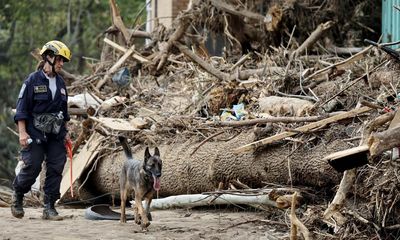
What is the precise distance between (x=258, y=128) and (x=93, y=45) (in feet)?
92.4

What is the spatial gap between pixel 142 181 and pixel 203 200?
1.21 meters

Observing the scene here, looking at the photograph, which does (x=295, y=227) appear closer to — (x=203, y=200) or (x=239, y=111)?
(x=203, y=200)

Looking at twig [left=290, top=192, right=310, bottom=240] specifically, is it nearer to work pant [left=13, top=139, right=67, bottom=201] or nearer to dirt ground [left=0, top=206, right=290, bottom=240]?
dirt ground [left=0, top=206, right=290, bottom=240]

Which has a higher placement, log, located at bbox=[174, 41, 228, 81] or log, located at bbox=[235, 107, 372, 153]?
log, located at bbox=[174, 41, 228, 81]

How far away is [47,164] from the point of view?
11.6 metres

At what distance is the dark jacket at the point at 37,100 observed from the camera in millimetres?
11227

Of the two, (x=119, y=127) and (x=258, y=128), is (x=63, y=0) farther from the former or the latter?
(x=258, y=128)

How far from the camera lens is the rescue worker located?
11.2 meters

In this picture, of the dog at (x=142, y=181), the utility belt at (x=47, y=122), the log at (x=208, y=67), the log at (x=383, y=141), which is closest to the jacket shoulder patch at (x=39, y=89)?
the utility belt at (x=47, y=122)

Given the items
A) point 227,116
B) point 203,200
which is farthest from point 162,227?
point 227,116

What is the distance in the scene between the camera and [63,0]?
39.1 metres

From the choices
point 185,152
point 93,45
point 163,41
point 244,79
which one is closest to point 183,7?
point 163,41

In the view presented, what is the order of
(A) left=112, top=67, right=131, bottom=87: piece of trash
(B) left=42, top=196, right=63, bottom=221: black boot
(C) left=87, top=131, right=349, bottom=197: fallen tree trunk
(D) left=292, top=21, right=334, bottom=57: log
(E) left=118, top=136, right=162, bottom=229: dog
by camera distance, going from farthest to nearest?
(A) left=112, top=67, right=131, bottom=87: piece of trash → (D) left=292, top=21, right=334, bottom=57: log → (B) left=42, top=196, right=63, bottom=221: black boot → (C) left=87, top=131, right=349, bottom=197: fallen tree trunk → (E) left=118, top=136, right=162, bottom=229: dog

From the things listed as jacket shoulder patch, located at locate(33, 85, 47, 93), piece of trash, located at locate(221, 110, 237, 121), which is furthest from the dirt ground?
jacket shoulder patch, located at locate(33, 85, 47, 93)
